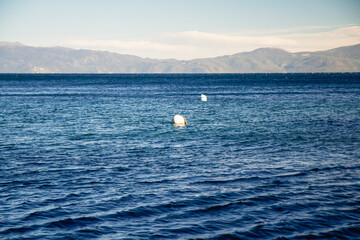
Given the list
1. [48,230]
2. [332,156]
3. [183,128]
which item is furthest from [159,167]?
[183,128]

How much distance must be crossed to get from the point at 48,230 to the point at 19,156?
41.5ft

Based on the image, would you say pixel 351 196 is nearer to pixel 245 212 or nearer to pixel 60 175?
pixel 245 212

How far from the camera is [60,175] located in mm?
19188

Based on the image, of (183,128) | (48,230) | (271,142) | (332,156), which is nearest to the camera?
(48,230)

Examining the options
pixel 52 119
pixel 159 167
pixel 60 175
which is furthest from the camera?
pixel 52 119

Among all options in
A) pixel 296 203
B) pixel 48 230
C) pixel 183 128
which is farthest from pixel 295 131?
pixel 48 230

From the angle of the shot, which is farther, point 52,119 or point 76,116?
point 76,116

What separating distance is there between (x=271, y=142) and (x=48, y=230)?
19.9 metres

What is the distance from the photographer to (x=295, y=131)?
34.1 meters

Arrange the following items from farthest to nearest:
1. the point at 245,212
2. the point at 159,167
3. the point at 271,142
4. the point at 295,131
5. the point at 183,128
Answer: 1. the point at 183,128
2. the point at 295,131
3. the point at 271,142
4. the point at 159,167
5. the point at 245,212

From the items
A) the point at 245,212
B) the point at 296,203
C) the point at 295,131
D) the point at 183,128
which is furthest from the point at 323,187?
the point at 183,128

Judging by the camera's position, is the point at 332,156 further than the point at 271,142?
No

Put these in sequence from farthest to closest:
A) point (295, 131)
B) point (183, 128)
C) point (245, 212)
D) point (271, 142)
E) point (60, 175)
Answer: point (183, 128) → point (295, 131) → point (271, 142) → point (60, 175) → point (245, 212)

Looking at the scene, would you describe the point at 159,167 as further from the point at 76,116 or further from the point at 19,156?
the point at 76,116
